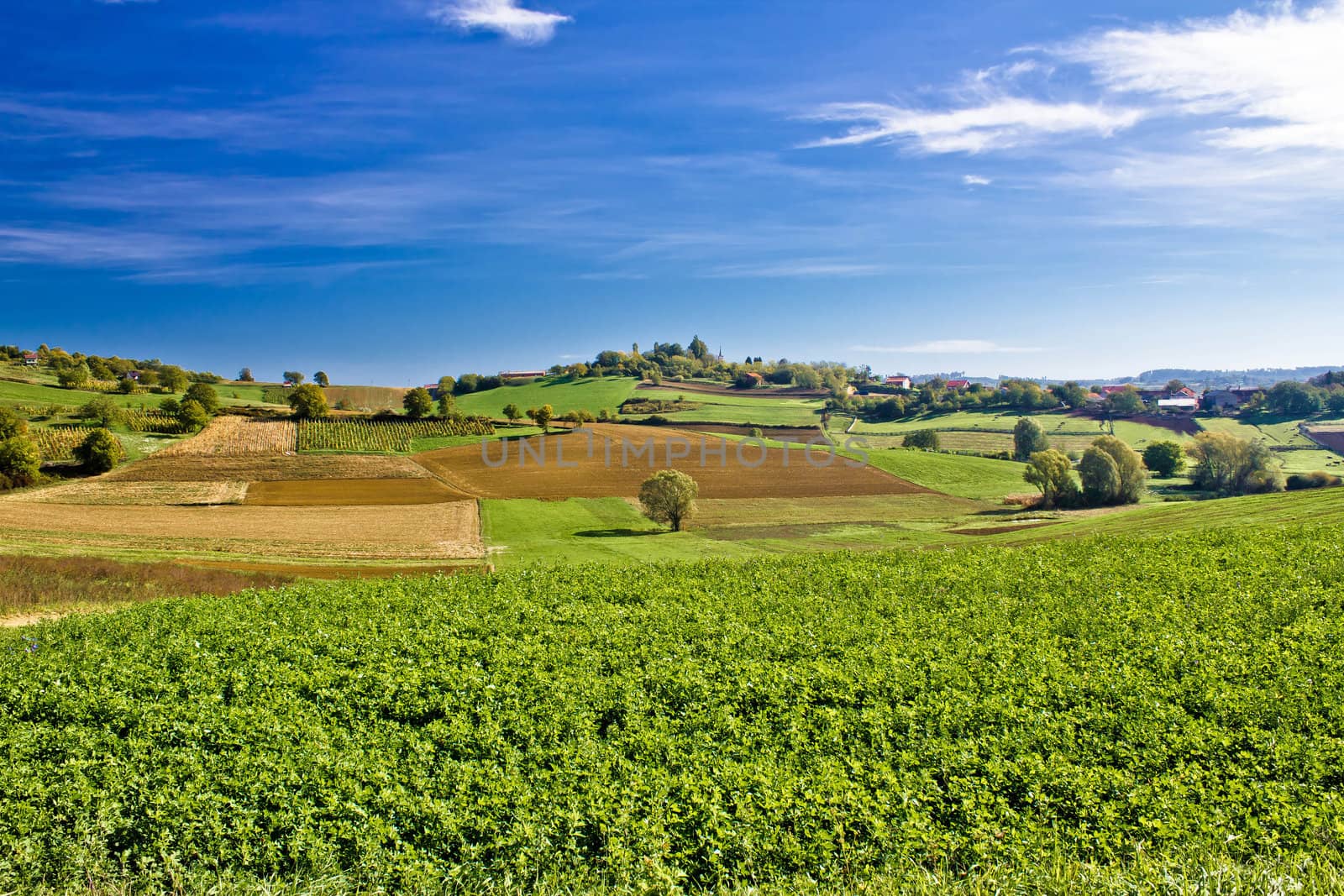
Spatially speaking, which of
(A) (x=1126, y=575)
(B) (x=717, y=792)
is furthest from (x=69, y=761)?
(A) (x=1126, y=575)

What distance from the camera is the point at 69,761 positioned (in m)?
9.66

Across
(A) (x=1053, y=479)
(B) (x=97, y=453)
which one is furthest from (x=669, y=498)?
(B) (x=97, y=453)

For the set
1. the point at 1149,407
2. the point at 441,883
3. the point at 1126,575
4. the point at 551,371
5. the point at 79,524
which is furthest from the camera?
the point at 551,371

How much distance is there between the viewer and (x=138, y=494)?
6041 cm

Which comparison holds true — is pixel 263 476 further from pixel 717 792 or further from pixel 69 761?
pixel 717 792

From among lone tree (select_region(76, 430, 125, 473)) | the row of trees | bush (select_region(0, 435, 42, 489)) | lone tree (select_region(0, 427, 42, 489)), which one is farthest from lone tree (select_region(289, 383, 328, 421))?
bush (select_region(0, 435, 42, 489))

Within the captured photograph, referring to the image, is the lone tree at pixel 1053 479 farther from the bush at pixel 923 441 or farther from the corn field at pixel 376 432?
the corn field at pixel 376 432

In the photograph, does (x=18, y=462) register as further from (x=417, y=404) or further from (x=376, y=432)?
(x=417, y=404)

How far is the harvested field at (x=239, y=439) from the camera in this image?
7531 cm

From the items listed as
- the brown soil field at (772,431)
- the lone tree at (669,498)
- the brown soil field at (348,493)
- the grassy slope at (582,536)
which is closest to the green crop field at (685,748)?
the grassy slope at (582,536)

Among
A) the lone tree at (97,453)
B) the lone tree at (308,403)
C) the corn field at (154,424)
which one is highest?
the lone tree at (308,403)

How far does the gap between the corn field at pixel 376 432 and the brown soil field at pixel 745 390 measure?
66.7 metres

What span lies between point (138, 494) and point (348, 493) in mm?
16997

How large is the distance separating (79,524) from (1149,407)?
540 ft
